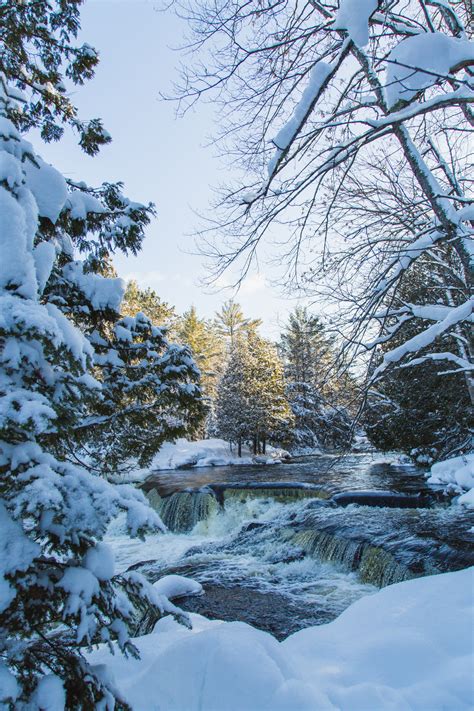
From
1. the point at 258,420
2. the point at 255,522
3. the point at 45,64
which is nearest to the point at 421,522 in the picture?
the point at 255,522

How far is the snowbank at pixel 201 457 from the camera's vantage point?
66.4ft

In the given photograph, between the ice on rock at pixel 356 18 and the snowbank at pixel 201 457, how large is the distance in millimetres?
17782

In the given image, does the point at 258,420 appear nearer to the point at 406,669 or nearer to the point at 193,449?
the point at 193,449

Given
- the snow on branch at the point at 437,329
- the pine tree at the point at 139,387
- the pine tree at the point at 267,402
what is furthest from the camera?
the pine tree at the point at 267,402

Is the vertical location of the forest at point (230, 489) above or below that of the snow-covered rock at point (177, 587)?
above

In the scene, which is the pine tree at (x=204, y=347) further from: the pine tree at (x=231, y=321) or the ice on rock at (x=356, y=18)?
the ice on rock at (x=356, y=18)

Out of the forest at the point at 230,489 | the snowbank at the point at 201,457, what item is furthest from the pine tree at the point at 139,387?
the snowbank at the point at 201,457

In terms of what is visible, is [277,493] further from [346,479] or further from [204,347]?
[204,347]

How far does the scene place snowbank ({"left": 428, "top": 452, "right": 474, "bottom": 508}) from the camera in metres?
7.91

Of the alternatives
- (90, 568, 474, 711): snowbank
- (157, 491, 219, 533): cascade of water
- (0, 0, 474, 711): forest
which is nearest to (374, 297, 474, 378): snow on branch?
(0, 0, 474, 711): forest

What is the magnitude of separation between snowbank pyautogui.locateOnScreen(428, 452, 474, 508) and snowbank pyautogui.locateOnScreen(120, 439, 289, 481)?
37.4 ft

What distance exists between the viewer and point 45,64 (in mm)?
5387

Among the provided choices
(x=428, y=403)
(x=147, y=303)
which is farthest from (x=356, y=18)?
(x=147, y=303)

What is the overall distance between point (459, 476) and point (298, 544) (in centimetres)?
420
